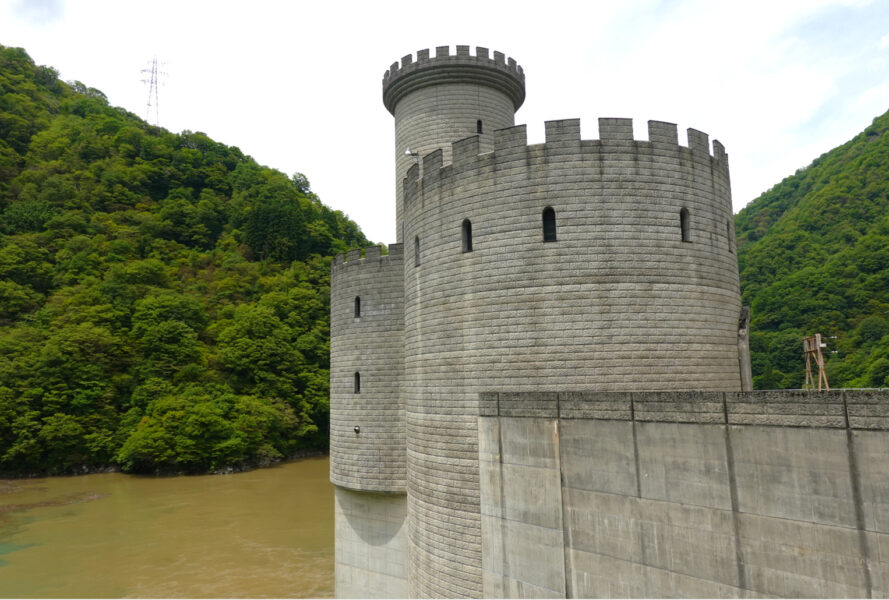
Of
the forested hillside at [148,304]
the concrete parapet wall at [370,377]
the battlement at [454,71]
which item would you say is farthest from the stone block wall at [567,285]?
the forested hillside at [148,304]

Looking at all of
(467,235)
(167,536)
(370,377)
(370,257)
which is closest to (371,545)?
(370,377)

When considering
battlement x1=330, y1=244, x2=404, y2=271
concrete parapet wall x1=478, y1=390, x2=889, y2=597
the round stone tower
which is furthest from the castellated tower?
the round stone tower

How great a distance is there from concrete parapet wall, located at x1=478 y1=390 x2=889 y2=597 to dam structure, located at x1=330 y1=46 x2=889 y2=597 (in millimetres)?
22

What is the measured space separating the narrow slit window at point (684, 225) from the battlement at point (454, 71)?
9.84 meters

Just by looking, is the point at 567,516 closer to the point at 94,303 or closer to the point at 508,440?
the point at 508,440

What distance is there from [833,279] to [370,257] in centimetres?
5644

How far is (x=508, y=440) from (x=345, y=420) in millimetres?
8316

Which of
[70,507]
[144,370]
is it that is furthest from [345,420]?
[144,370]

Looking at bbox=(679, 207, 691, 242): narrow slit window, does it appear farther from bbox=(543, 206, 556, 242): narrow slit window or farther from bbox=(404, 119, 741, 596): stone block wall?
bbox=(543, 206, 556, 242): narrow slit window

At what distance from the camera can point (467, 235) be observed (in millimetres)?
11047

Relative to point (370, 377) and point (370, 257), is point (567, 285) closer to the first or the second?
point (370, 377)

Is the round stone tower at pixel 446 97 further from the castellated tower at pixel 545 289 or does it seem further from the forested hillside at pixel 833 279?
the forested hillside at pixel 833 279

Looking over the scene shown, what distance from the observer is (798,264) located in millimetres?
63281

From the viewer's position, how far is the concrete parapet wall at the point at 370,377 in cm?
1556
